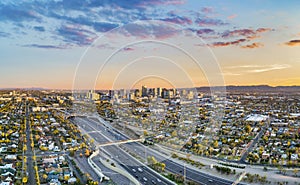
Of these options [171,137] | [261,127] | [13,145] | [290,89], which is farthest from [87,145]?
[290,89]

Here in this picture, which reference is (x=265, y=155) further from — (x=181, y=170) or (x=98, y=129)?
(x=98, y=129)

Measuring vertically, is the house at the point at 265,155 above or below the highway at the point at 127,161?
below

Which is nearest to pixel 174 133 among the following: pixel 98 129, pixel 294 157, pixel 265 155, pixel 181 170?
pixel 181 170

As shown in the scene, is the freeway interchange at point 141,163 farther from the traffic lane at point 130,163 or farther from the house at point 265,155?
the house at point 265,155

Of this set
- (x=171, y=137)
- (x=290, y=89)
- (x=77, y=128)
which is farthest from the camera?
(x=290, y=89)

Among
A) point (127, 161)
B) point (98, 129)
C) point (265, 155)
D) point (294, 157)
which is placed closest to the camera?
point (127, 161)

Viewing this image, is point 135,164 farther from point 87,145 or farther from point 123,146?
point 87,145

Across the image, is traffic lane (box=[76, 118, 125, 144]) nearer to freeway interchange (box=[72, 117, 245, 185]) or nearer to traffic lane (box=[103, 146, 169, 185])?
freeway interchange (box=[72, 117, 245, 185])

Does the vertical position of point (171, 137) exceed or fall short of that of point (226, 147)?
it exceeds it


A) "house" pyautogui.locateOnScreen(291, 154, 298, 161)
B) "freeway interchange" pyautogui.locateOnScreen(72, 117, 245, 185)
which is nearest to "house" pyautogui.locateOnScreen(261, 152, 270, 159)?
"house" pyautogui.locateOnScreen(291, 154, 298, 161)

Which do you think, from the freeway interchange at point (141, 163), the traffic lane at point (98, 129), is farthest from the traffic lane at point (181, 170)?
the traffic lane at point (98, 129)

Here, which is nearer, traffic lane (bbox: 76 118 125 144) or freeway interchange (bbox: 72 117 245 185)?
freeway interchange (bbox: 72 117 245 185)
